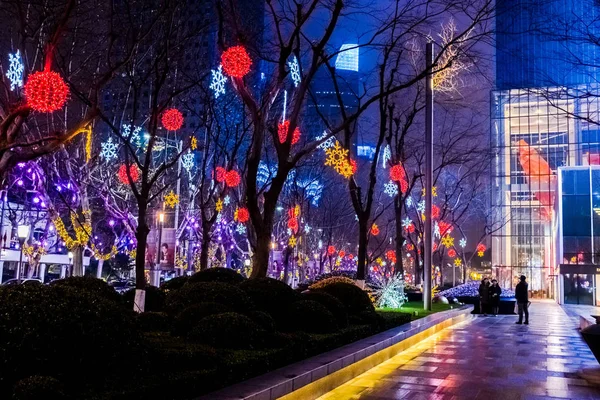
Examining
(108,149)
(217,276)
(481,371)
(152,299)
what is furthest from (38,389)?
(108,149)

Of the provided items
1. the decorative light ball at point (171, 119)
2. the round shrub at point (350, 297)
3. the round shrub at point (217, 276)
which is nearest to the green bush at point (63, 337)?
the round shrub at point (217, 276)

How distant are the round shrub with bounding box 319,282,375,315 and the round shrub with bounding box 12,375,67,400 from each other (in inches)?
345

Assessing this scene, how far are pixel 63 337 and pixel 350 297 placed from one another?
8.85 metres

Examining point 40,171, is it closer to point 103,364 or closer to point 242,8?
point 242,8

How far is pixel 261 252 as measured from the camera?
1311 centimetres

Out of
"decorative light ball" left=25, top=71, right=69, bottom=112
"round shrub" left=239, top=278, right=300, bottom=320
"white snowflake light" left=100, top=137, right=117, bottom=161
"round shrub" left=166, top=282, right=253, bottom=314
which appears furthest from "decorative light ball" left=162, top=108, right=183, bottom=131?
"white snowflake light" left=100, top=137, right=117, bottom=161

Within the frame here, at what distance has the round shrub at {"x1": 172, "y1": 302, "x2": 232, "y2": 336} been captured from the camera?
8.57m

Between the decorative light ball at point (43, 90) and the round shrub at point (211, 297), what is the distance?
428 cm

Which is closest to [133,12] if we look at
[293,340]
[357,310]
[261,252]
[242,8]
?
[242,8]

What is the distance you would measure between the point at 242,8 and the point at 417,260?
758 inches

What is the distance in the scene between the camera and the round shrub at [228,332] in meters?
7.78

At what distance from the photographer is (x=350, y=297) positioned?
1341cm

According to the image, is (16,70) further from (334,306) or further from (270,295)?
(334,306)

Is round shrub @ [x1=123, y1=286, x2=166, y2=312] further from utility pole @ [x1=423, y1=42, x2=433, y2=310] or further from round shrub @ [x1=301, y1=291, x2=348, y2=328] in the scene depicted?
utility pole @ [x1=423, y1=42, x2=433, y2=310]
